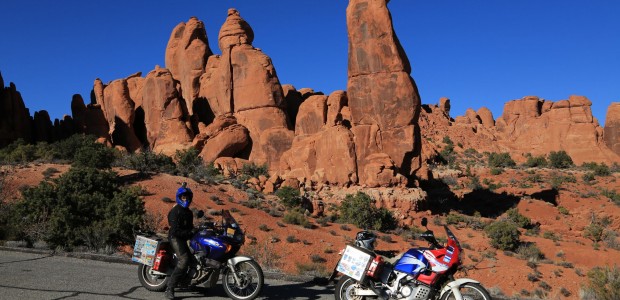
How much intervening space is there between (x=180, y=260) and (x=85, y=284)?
1.67m

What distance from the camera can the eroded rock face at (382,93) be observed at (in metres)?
31.0

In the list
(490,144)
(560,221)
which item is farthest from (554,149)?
(560,221)

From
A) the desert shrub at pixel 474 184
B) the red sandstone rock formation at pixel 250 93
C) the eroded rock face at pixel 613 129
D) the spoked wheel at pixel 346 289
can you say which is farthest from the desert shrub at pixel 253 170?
the eroded rock face at pixel 613 129

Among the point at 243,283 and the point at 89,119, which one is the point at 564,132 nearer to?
the point at 89,119

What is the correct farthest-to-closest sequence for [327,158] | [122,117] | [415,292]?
1. [122,117]
2. [327,158]
3. [415,292]

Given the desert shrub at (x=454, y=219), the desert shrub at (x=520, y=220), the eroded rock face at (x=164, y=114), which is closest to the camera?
the desert shrub at (x=454, y=219)

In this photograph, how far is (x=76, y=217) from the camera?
1369 centimetres

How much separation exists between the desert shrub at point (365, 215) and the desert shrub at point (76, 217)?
40.0ft

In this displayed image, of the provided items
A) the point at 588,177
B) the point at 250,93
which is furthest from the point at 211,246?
the point at 588,177

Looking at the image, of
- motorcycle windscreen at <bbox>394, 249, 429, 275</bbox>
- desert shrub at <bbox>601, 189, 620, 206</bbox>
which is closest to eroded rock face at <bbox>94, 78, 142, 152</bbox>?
desert shrub at <bbox>601, 189, 620, 206</bbox>

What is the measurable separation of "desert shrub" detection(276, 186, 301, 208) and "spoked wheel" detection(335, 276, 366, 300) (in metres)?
20.1

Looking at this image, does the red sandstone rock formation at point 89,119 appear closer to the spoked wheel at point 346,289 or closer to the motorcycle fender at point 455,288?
the spoked wheel at point 346,289

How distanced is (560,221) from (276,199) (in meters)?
20.1

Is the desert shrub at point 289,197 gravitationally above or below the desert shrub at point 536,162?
below
